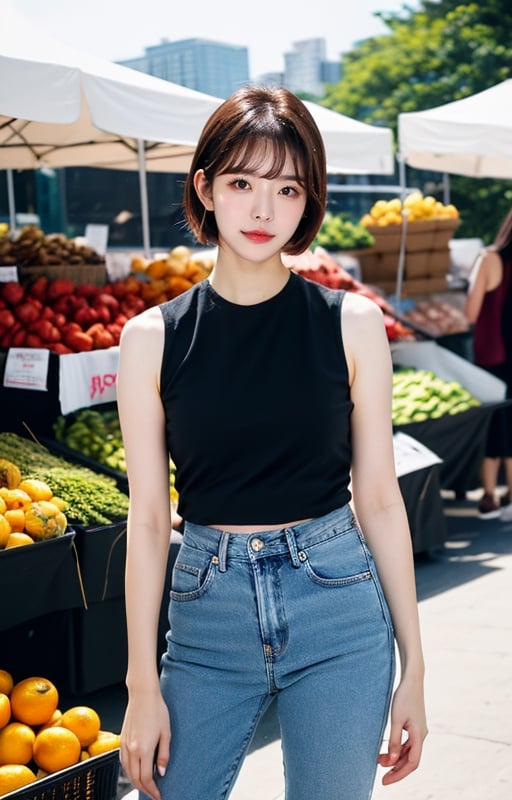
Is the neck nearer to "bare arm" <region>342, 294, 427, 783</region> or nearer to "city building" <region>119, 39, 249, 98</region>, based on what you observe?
"bare arm" <region>342, 294, 427, 783</region>

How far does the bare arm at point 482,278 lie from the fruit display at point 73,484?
3506 mm

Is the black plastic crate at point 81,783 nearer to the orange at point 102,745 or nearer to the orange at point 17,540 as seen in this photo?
the orange at point 102,745

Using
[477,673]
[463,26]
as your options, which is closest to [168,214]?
[463,26]

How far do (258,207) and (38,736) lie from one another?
74.1 inches

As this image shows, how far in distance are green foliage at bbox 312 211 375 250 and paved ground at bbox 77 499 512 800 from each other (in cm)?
386

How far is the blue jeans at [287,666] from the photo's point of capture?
1709 mm

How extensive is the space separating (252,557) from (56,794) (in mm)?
1466

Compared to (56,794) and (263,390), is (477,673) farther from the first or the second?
(263,390)

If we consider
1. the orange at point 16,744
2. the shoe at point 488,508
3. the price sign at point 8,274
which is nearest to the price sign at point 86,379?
the price sign at point 8,274

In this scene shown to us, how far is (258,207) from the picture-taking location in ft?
5.92

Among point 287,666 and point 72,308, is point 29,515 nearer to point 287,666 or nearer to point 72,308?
point 287,666

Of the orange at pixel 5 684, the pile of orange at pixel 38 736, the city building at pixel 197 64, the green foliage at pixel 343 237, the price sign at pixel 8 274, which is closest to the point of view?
the pile of orange at pixel 38 736

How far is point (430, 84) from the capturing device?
25.8 metres

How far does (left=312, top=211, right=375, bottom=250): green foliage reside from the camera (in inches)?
372
